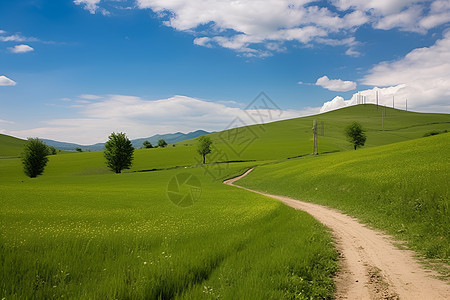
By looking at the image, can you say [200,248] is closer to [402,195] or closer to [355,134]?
[402,195]

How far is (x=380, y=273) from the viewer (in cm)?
885

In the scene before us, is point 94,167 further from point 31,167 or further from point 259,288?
point 259,288

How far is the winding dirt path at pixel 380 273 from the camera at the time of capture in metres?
7.45

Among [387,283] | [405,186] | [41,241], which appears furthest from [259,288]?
[405,186]

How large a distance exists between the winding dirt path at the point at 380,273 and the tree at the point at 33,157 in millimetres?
89727

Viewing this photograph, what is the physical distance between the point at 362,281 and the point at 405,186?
13950mm

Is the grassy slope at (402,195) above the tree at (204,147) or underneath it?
underneath

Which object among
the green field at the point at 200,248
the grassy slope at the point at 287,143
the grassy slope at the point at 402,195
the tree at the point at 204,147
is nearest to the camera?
the green field at the point at 200,248

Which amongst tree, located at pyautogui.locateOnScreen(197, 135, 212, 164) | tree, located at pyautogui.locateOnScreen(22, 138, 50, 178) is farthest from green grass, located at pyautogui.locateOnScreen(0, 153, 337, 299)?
tree, located at pyautogui.locateOnScreen(197, 135, 212, 164)

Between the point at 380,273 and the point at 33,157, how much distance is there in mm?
92628

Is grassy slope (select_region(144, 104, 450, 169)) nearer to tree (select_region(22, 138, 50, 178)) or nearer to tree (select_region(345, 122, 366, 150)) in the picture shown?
tree (select_region(345, 122, 366, 150))

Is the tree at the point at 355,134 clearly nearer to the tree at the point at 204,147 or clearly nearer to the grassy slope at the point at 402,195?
the tree at the point at 204,147

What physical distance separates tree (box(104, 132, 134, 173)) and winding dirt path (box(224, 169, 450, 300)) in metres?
76.9

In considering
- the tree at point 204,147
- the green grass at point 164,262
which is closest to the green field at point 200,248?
the green grass at point 164,262
